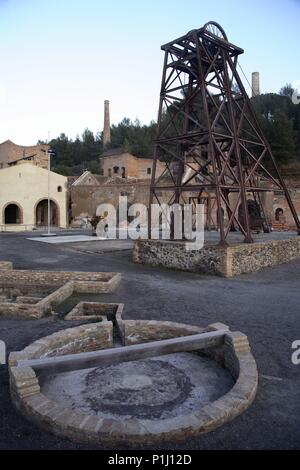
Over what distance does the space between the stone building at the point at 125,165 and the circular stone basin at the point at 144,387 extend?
44283 mm

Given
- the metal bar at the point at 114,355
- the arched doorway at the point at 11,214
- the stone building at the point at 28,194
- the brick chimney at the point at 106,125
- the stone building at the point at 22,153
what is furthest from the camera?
the brick chimney at the point at 106,125

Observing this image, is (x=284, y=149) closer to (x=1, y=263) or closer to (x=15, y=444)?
(x=1, y=263)

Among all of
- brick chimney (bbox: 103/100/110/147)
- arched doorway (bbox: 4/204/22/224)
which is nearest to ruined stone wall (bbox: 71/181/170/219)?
arched doorway (bbox: 4/204/22/224)

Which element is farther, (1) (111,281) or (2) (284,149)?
(2) (284,149)

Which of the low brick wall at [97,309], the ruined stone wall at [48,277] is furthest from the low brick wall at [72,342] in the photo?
the ruined stone wall at [48,277]

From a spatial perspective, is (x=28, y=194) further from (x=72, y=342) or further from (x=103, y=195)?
(x=72, y=342)

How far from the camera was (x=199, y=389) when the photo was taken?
5117 mm

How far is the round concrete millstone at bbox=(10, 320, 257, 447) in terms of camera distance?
12.2 ft

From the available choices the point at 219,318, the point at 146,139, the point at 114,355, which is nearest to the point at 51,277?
the point at 219,318

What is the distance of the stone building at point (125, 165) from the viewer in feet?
162

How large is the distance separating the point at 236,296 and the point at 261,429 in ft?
18.8

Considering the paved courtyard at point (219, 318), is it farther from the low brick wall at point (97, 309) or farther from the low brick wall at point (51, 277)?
the low brick wall at point (51, 277)

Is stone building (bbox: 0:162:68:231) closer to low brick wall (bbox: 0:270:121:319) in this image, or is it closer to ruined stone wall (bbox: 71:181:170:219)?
ruined stone wall (bbox: 71:181:170:219)

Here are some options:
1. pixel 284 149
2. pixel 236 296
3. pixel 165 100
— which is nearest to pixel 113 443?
pixel 236 296
